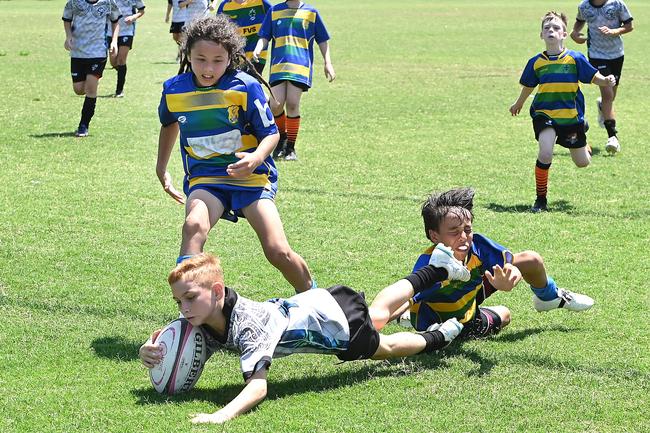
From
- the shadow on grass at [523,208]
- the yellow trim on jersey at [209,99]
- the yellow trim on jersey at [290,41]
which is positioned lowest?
the shadow on grass at [523,208]

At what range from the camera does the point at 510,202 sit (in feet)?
28.9

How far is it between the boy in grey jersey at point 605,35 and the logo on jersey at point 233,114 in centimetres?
718

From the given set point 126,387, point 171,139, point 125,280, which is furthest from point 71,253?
point 126,387

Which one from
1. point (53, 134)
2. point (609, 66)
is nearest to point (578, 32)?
point (609, 66)

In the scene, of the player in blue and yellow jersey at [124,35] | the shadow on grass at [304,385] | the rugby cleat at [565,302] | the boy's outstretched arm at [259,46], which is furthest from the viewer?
the player in blue and yellow jersey at [124,35]

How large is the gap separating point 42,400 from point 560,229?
4613 millimetres

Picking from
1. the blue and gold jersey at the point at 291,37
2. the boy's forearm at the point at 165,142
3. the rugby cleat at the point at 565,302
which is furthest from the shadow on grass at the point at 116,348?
the blue and gold jersey at the point at 291,37

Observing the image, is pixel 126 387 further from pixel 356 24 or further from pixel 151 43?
pixel 356 24

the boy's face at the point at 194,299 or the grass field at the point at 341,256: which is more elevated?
the boy's face at the point at 194,299

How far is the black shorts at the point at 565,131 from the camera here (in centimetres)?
881

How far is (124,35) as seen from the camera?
15.4 m

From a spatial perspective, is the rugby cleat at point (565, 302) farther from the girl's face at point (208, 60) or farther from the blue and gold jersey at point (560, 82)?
the blue and gold jersey at point (560, 82)

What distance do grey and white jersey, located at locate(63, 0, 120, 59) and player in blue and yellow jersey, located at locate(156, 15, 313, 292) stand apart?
22.6 feet

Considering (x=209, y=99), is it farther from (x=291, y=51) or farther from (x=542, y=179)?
(x=291, y=51)
